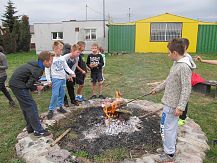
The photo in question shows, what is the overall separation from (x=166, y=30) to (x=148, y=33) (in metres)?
1.64

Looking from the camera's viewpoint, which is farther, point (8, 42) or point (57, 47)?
point (8, 42)

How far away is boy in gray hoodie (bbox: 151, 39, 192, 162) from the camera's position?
10.6 feet

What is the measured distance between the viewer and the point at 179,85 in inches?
132

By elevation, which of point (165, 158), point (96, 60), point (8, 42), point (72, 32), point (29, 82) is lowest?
point (165, 158)

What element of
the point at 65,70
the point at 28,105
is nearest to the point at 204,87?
the point at 65,70

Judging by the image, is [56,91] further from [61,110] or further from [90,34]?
[90,34]

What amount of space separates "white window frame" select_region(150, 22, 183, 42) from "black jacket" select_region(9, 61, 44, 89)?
20.1 m

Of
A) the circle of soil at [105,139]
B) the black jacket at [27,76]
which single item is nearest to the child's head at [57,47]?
the black jacket at [27,76]

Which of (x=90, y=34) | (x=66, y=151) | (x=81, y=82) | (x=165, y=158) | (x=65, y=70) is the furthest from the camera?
(x=90, y=34)

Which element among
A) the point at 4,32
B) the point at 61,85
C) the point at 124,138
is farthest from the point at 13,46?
the point at 124,138

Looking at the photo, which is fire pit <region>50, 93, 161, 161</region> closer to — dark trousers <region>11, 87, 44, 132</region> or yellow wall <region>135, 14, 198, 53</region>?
dark trousers <region>11, 87, 44, 132</region>

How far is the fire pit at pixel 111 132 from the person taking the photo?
3967 mm

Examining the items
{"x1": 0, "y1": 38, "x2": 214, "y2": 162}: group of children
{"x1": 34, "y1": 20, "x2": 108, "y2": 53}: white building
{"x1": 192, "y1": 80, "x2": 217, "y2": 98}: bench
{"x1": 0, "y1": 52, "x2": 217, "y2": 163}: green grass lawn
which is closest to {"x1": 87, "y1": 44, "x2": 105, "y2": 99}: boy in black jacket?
{"x1": 0, "y1": 38, "x2": 214, "y2": 162}: group of children

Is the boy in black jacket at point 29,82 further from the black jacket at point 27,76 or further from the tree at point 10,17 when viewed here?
the tree at point 10,17
